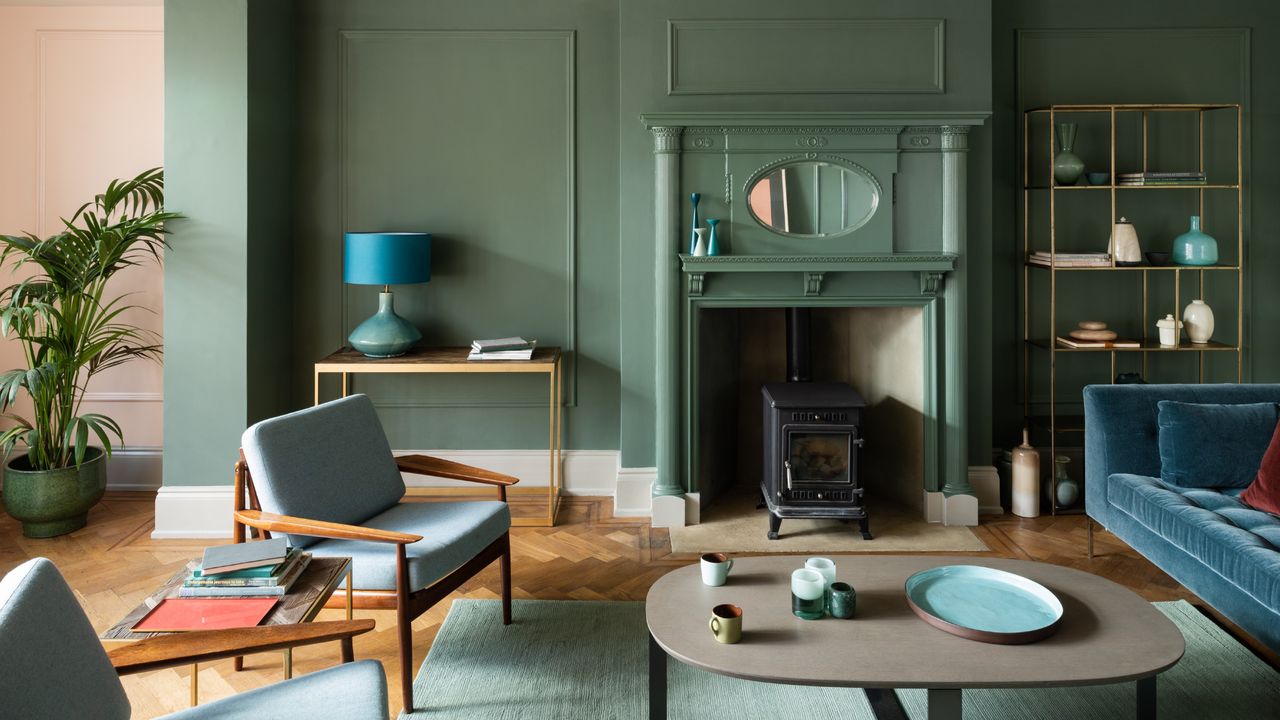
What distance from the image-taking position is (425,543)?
8.71ft

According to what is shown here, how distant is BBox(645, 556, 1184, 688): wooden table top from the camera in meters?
1.94

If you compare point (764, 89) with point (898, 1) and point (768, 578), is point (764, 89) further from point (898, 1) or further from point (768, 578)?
point (768, 578)

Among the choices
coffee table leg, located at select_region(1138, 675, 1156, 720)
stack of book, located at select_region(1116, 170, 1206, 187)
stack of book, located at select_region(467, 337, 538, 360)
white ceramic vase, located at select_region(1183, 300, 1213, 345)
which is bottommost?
coffee table leg, located at select_region(1138, 675, 1156, 720)

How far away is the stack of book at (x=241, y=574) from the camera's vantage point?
2.07 metres

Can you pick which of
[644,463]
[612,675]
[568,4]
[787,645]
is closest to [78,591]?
[612,675]

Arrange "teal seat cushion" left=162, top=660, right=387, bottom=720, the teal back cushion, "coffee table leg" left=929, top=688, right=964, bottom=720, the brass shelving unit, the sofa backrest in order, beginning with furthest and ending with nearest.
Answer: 1. the brass shelving unit
2. the sofa backrest
3. the teal back cushion
4. "coffee table leg" left=929, top=688, right=964, bottom=720
5. "teal seat cushion" left=162, top=660, right=387, bottom=720

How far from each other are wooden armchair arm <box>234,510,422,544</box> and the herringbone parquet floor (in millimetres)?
501

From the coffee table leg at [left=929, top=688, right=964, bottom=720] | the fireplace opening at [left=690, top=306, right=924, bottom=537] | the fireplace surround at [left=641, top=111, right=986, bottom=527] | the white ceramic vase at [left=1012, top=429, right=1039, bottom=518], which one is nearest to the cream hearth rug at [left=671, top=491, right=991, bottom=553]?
the fireplace opening at [left=690, top=306, right=924, bottom=537]

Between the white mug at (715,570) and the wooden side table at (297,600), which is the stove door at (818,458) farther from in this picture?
the wooden side table at (297,600)

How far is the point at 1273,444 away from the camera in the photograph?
299cm

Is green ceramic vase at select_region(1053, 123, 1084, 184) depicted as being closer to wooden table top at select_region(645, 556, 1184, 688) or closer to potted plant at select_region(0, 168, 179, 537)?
wooden table top at select_region(645, 556, 1184, 688)

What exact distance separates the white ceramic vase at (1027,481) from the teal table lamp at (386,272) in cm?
301

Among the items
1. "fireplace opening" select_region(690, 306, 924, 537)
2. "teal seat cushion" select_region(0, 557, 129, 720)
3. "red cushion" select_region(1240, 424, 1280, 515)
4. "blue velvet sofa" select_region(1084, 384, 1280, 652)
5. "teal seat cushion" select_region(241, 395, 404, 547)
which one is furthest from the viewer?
"fireplace opening" select_region(690, 306, 924, 537)

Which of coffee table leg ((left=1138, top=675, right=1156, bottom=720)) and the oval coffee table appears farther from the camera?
coffee table leg ((left=1138, top=675, right=1156, bottom=720))
